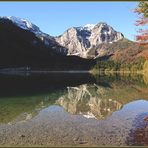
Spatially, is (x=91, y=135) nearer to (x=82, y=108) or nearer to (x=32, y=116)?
(x=32, y=116)

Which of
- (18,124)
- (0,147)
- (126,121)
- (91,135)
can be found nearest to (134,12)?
(126,121)

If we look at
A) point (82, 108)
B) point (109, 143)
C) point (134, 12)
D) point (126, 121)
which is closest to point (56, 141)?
point (109, 143)

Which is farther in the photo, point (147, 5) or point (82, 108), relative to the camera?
point (82, 108)

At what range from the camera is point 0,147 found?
2170 centimetres

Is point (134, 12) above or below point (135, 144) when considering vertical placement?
above

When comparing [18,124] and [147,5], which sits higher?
[147,5]

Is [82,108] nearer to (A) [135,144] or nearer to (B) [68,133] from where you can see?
(B) [68,133]

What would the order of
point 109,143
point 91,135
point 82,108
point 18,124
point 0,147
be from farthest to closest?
point 82,108 → point 18,124 → point 91,135 → point 109,143 → point 0,147

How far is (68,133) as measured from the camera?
89.5 feet

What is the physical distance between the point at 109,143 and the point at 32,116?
48.4ft

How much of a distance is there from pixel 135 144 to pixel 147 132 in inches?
167

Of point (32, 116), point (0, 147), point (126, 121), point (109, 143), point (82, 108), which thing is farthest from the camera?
point (82, 108)

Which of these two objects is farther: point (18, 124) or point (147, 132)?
point (18, 124)

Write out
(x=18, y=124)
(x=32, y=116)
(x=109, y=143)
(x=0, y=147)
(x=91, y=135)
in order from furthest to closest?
(x=32, y=116)
(x=18, y=124)
(x=91, y=135)
(x=109, y=143)
(x=0, y=147)
